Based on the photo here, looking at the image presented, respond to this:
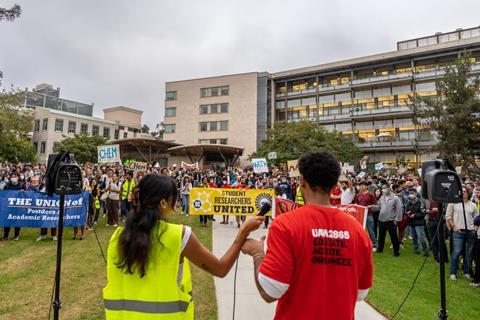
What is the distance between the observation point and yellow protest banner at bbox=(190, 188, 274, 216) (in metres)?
12.5

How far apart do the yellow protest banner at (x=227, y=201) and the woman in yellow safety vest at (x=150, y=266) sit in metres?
10.3

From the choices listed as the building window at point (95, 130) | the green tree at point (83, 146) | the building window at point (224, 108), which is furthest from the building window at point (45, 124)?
the building window at point (224, 108)

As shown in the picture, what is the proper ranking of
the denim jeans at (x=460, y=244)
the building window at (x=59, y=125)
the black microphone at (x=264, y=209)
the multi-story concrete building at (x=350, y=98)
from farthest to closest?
the building window at (x=59, y=125) → the multi-story concrete building at (x=350, y=98) → the denim jeans at (x=460, y=244) → the black microphone at (x=264, y=209)

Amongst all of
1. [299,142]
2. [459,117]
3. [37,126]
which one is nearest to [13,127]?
[37,126]

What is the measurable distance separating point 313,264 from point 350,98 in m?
57.4

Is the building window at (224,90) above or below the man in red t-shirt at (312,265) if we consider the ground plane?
above

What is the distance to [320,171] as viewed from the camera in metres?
2.06

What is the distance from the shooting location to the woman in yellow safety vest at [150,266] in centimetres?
193

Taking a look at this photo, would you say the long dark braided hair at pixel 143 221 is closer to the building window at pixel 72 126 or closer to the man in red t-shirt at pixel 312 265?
the man in red t-shirt at pixel 312 265

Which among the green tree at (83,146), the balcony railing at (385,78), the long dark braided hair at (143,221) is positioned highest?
the balcony railing at (385,78)

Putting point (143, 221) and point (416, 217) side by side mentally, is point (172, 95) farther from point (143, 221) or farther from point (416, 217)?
point (143, 221)

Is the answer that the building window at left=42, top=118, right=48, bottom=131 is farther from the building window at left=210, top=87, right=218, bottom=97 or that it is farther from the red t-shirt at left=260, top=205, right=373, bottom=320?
the red t-shirt at left=260, top=205, right=373, bottom=320

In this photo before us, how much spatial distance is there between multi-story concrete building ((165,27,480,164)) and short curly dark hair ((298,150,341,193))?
153ft

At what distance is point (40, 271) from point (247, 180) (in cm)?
1518
